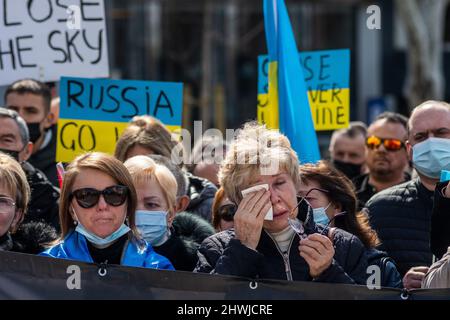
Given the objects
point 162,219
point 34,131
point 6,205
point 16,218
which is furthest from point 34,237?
point 34,131

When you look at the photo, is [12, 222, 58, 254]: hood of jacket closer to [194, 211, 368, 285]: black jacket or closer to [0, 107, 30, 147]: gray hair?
[194, 211, 368, 285]: black jacket

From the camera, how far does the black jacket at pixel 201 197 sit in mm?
5797

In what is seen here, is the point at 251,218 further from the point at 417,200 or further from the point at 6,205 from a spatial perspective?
the point at 417,200

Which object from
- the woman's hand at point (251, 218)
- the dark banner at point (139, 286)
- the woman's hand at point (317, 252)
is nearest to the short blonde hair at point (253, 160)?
the woman's hand at point (251, 218)

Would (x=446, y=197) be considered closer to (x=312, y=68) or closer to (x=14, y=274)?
(x=14, y=274)

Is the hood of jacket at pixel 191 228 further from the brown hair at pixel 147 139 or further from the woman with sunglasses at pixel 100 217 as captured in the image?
the brown hair at pixel 147 139

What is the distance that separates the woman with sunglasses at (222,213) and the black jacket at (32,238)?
88cm

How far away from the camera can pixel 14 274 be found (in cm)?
372

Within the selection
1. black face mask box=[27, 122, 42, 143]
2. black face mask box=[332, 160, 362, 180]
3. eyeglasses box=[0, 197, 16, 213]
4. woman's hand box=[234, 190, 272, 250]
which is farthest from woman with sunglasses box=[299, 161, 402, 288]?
black face mask box=[332, 160, 362, 180]

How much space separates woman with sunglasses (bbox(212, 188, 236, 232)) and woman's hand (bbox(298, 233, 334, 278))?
121cm

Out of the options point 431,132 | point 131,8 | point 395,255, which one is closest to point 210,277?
point 395,255

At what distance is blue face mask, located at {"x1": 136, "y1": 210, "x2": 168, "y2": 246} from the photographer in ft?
15.4

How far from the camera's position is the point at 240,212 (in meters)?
3.96
